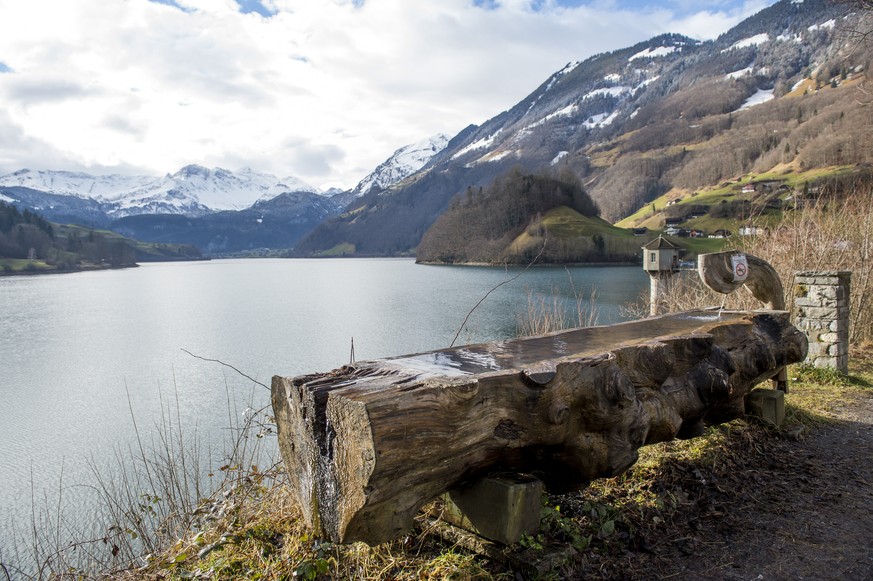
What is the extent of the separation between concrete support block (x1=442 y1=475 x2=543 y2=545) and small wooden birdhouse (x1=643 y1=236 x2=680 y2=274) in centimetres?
1044

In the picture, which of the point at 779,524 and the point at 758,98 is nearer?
the point at 779,524

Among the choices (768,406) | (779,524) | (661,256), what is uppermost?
(661,256)

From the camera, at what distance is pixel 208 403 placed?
478 inches

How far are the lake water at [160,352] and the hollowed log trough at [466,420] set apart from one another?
483 centimetres

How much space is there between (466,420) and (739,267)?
443cm

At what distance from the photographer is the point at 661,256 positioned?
12273 millimetres

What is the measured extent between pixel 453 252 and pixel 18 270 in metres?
66.5

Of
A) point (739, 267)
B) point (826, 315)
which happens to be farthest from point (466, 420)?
point (826, 315)

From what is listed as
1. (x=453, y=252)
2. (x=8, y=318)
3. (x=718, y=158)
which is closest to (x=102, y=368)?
(x=8, y=318)

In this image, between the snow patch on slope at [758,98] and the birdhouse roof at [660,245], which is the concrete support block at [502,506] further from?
the snow patch on slope at [758,98]

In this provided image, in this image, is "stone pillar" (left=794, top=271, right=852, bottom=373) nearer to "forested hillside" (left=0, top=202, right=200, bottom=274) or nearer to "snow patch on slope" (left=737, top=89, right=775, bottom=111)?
"forested hillside" (left=0, top=202, right=200, bottom=274)

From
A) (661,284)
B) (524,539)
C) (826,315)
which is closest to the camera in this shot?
(524,539)

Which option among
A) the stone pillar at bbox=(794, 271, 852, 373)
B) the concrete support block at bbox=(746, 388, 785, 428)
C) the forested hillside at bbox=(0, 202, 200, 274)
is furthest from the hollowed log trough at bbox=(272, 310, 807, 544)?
the forested hillside at bbox=(0, 202, 200, 274)

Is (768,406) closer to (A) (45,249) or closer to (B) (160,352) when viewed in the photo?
(B) (160,352)
